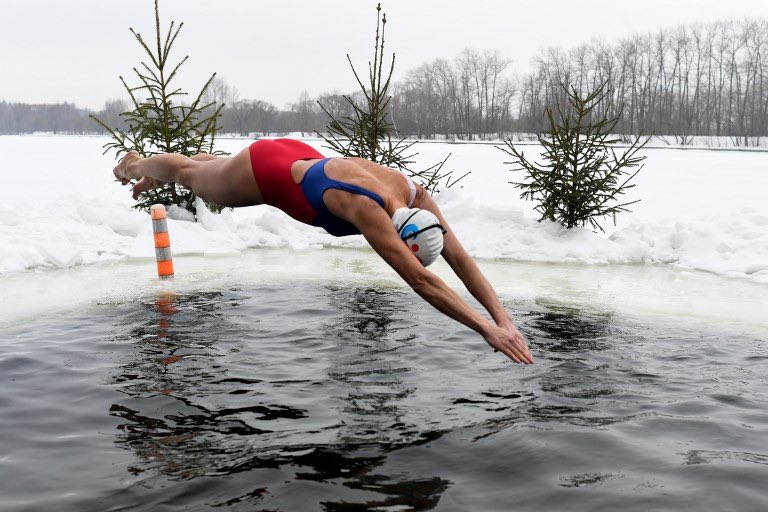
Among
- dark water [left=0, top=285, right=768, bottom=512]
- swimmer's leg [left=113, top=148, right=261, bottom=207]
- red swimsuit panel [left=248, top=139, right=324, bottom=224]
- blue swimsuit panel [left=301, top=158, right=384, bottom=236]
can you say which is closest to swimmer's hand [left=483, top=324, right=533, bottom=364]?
dark water [left=0, top=285, right=768, bottom=512]

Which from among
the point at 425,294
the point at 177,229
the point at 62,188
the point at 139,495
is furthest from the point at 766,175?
the point at 139,495

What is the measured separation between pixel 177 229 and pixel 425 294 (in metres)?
8.74

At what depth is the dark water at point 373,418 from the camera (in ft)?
10.1

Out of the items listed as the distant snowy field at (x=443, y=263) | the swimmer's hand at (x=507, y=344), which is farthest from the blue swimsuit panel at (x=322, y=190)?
the distant snowy field at (x=443, y=263)

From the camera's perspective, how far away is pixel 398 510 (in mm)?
2861

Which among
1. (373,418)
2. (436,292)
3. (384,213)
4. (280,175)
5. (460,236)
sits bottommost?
(373,418)

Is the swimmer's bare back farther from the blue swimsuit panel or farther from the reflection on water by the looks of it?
the reflection on water

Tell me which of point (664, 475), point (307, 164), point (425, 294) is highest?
point (307, 164)

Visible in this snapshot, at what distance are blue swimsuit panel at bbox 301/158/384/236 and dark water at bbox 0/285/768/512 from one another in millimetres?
1037

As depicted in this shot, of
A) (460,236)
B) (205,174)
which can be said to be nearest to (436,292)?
(205,174)

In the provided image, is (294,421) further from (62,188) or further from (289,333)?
(62,188)

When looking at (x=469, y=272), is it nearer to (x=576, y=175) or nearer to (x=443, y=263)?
(x=443, y=263)

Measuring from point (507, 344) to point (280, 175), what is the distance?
1.96 metres

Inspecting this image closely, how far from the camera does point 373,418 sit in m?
3.95
